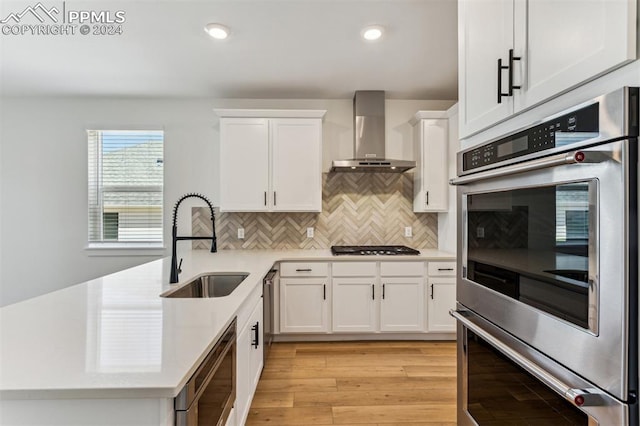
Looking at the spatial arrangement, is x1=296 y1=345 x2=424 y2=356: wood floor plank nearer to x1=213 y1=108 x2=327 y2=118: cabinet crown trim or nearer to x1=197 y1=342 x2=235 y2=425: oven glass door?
x1=197 y1=342 x2=235 y2=425: oven glass door

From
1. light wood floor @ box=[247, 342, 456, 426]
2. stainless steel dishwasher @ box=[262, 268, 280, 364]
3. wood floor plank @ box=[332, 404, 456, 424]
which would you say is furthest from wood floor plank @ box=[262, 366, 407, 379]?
wood floor plank @ box=[332, 404, 456, 424]

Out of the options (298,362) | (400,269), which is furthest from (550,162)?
(298,362)

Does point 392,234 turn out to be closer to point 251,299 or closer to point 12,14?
point 251,299

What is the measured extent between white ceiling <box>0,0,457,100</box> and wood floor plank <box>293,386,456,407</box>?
262 cm

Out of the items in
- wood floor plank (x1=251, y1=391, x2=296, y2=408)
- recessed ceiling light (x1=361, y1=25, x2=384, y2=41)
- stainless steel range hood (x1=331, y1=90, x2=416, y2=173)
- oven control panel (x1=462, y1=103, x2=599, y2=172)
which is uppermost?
recessed ceiling light (x1=361, y1=25, x2=384, y2=41)

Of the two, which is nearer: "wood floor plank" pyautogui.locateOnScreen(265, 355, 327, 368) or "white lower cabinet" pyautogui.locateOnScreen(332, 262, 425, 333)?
"wood floor plank" pyautogui.locateOnScreen(265, 355, 327, 368)

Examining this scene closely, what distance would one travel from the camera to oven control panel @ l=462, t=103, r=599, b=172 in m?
0.78

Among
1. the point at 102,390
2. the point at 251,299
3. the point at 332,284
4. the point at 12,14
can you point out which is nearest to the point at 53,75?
the point at 12,14

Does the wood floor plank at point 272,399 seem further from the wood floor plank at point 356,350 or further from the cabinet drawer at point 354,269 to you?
the cabinet drawer at point 354,269

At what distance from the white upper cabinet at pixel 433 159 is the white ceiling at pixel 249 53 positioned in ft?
1.26

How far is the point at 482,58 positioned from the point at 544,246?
2.62 feet

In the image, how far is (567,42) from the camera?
34.7 inches

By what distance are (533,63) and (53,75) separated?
3.98 m

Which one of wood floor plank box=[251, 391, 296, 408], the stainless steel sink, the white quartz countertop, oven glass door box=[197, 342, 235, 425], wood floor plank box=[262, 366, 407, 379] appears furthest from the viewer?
wood floor plank box=[262, 366, 407, 379]
